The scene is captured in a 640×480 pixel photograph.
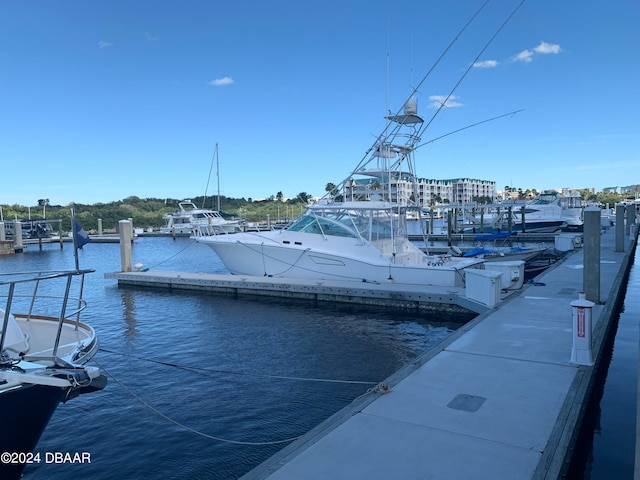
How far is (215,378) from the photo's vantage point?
921cm

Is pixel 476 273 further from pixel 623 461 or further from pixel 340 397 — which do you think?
pixel 623 461

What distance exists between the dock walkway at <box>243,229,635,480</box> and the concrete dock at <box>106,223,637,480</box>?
0.03 ft

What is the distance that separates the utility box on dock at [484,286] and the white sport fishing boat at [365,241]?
9.20 feet

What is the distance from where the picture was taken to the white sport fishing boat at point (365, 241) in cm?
1639

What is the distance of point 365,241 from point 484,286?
556 centimetres

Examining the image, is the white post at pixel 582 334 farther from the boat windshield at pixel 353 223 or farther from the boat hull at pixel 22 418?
the boat windshield at pixel 353 223

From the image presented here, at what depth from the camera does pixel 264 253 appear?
1884cm

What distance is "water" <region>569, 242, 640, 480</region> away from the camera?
5.60 m

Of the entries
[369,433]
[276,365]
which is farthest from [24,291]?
[369,433]

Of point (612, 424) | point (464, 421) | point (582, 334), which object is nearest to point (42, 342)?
point (464, 421)

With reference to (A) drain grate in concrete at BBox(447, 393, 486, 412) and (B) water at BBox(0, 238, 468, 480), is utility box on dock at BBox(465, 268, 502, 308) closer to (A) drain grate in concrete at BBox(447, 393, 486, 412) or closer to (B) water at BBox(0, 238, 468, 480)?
(B) water at BBox(0, 238, 468, 480)

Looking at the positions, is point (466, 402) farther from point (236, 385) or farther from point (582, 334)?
point (236, 385)

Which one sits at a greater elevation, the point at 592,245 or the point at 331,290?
the point at 592,245

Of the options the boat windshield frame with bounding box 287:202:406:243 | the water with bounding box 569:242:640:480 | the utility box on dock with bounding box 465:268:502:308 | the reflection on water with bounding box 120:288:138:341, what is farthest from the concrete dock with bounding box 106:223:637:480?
the reflection on water with bounding box 120:288:138:341
